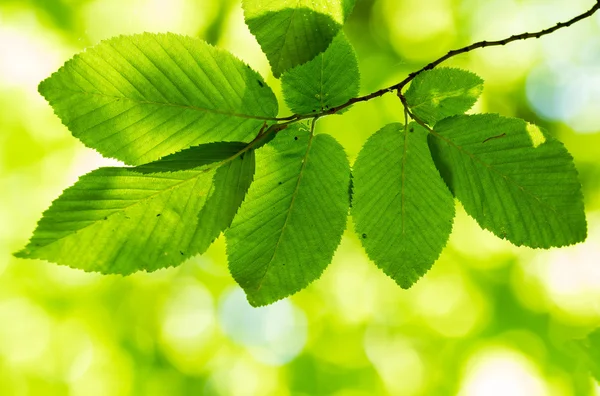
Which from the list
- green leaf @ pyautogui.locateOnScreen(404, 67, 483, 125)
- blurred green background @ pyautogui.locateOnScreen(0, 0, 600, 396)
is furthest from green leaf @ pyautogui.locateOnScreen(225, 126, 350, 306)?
blurred green background @ pyautogui.locateOnScreen(0, 0, 600, 396)

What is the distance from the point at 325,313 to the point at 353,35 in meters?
3.31

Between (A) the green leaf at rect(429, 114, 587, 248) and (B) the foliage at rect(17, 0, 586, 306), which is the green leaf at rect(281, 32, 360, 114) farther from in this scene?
(A) the green leaf at rect(429, 114, 587, 248)

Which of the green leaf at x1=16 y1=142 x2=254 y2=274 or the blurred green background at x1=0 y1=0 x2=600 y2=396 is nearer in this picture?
the green leaf at x1=16 y1=142 x2=254 y2=274

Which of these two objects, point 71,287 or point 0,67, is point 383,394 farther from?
point 0,67

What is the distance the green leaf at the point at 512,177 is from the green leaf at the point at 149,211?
352mm

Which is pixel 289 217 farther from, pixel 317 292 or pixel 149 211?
pixel 317 292

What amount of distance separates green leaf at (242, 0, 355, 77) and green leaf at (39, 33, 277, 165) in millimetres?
105

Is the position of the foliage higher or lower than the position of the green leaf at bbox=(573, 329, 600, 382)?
higher

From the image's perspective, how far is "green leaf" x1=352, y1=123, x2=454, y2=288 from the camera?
88cm

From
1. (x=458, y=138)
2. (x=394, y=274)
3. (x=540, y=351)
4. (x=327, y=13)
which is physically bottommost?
(x=540, y=351)

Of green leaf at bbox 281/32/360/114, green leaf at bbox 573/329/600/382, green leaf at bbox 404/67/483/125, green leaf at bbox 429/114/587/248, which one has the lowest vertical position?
green leaf at bbox 573/329/600/382

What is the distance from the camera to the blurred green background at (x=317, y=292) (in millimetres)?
5742

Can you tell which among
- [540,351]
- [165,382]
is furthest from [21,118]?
[540,351]

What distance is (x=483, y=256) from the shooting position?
616cm
